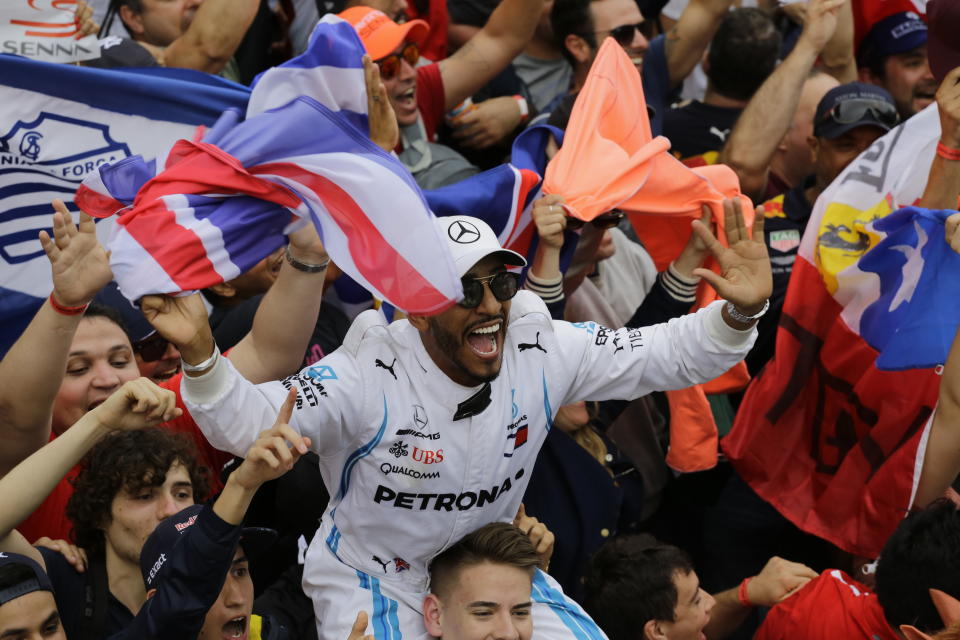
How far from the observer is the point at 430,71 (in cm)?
639

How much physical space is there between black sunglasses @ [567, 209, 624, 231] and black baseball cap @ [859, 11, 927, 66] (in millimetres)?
3299

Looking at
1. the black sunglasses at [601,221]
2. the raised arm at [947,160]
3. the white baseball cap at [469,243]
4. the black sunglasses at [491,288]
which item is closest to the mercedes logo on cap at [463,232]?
the white baseball cap at [469,243]

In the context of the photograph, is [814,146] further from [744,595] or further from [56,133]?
[56,133]

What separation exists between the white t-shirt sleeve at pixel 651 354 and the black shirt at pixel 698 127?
2813mm

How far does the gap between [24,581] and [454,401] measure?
131 centimetres

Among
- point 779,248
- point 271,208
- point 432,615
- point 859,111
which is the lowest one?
point 779,248

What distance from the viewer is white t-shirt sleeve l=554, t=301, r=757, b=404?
4.05 metres

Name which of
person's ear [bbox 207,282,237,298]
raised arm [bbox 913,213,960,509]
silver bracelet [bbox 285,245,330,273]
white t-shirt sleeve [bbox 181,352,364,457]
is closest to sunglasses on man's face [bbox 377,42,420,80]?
person's ear [bbox 207,282,237,298]

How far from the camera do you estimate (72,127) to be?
16.0ft

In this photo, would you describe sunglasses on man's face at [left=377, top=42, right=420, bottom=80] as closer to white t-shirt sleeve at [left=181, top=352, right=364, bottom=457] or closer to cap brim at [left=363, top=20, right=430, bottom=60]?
cap brim at [left=363, top=20, right=430, bottom=60]

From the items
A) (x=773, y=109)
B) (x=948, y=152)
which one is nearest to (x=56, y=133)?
(x=773, y=109)

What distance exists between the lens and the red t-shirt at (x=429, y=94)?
637cm

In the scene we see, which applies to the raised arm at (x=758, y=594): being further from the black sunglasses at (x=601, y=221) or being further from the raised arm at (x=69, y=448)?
the raised arm at (x=69, y=448)

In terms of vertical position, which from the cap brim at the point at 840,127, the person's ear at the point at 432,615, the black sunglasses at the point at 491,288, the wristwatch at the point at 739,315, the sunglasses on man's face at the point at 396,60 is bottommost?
the person's ear at the point at 432,615
